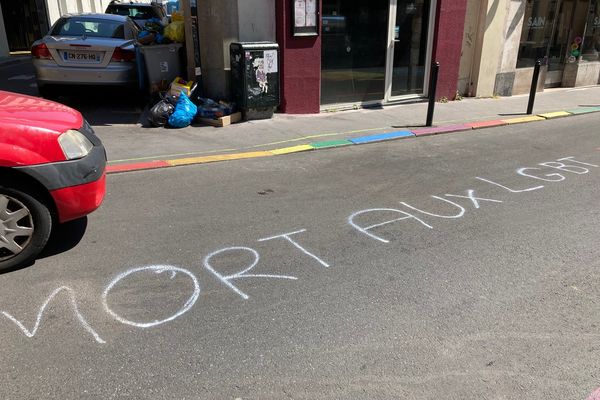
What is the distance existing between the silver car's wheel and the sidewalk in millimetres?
2704

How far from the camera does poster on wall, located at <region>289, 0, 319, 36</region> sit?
9312 millimetres

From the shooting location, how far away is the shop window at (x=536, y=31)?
13.6 m

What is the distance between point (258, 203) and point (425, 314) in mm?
2499

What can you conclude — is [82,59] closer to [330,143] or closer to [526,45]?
[330,143]

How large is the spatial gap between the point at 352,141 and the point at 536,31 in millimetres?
8988

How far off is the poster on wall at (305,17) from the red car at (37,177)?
245 inches

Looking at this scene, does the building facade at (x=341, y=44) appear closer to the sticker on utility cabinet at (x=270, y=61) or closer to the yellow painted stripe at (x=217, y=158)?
the sticker on utility cabinet at (x=270, y=61)

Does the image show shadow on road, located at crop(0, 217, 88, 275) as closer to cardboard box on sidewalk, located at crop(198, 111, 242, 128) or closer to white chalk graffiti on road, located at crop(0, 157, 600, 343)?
white chalk graffiti on road, located at crop(0, 157, 600, 343)

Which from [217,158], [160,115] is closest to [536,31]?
[160,115]

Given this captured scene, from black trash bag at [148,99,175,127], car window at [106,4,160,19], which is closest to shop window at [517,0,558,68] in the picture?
black trash bag at [148,99,175,127]

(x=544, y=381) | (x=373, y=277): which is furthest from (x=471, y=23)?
(x=544, y=381)

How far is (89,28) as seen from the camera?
32.3 ft

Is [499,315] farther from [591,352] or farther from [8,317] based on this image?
[8,317]

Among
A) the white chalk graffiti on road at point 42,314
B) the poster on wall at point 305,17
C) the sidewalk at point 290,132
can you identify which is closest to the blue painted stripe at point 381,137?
the sidewalk at point 290,132
